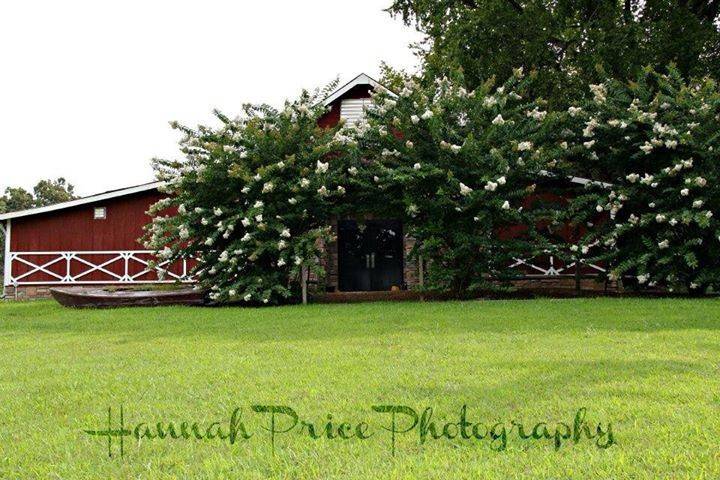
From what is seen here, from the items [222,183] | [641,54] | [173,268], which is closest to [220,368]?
[222,183]

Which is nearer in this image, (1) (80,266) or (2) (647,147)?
(2) (647,147)

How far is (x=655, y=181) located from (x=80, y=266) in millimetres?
15817

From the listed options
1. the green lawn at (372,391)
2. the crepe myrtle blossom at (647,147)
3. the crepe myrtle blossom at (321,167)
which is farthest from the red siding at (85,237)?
the crepe myrtle blossom at (647,147)

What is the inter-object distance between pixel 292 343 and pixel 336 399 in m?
3.12

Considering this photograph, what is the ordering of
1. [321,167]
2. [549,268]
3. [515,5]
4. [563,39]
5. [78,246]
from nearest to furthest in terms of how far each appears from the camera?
[321,167] < [549,268] < [563,39] < [78,246] < [515,5]

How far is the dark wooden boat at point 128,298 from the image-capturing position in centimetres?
1405

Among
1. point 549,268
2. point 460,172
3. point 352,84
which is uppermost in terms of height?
point 352,84

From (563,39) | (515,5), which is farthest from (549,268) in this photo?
(515,5)

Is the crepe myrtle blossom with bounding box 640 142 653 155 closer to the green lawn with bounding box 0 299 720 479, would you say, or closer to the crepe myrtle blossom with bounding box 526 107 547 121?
the crepe myrtle blossom with bounding box 526 107 547 121

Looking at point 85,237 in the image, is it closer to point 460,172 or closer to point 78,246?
point 78,246

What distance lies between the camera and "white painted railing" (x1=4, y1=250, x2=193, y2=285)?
19234 millimetres

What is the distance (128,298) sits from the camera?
1405 centimetres

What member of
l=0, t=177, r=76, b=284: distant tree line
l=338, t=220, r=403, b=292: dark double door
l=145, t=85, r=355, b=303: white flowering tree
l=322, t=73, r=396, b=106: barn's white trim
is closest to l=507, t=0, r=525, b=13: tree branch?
l=322, t=73, r=396, b=106: barn's white trim

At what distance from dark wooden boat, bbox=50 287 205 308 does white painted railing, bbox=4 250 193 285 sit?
170 inches
